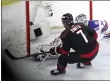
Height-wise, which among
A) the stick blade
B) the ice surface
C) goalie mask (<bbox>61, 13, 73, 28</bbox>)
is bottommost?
the ice surface

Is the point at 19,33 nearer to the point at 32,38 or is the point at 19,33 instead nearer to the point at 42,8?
the point at 32,38

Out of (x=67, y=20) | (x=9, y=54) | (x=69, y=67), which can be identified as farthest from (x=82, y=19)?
(x=9, y=54)

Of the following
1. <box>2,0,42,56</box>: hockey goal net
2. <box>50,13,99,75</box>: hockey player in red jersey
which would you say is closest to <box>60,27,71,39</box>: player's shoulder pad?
<box>50,13,99,75</box>: hockey player in red jersey

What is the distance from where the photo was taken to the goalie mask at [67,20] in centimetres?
105

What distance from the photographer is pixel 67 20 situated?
41.4 inches

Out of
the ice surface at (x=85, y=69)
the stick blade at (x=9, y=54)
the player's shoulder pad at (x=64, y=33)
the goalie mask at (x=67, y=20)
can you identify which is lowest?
the ice surface at (x=85, y=69)

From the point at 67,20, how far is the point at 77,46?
0.16 meters

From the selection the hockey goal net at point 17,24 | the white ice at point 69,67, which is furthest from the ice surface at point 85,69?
the hockey goal net at point 17,24

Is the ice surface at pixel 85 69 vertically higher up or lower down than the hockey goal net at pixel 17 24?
lower down

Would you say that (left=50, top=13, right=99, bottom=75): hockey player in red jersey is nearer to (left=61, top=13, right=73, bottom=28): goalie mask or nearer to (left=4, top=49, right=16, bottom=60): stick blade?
(left=61, top=13, right=73, bottom=28): goalie mask

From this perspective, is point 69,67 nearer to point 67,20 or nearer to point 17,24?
point 67,20

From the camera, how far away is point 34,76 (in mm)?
1092

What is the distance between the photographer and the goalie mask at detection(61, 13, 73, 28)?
3.45ft

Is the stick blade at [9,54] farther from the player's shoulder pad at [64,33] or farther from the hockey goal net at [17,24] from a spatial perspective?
the player's shoulder pad at [64,33]
